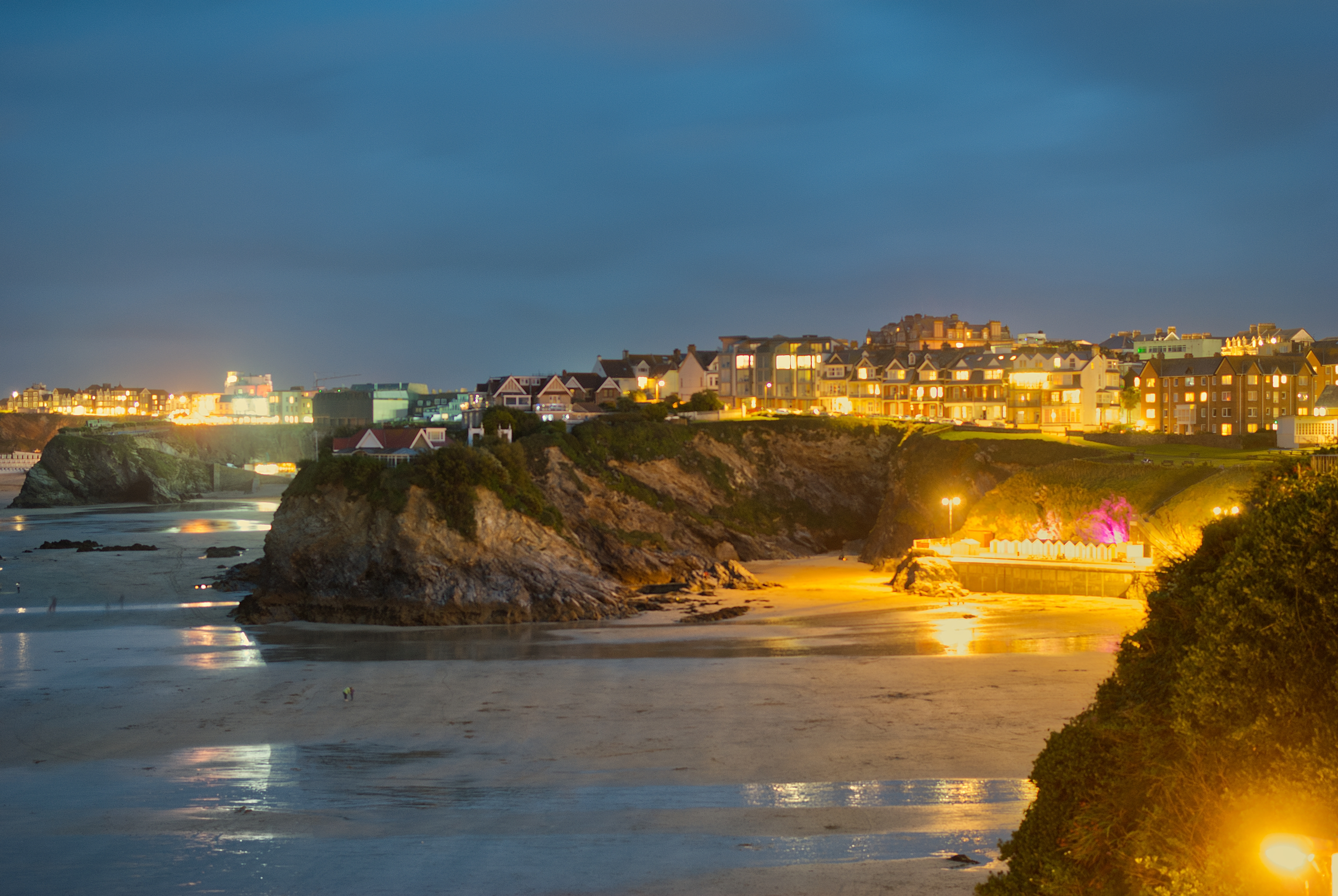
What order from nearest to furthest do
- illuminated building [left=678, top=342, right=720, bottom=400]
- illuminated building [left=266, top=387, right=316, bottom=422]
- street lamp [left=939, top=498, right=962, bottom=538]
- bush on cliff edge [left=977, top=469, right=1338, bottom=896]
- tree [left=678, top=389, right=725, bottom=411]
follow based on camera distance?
bush on cliff edge [left=977, top=469, right=1338, bottom=896] → street lamp [left=939, top=498, right=962, bottom=538] → tree [left=678, top=389, right=725, bottom=411] → illuminated building [left=678, top=342, right=720, bottom=400] → illuminated building [left=266, top=387, right=316, bottom=422]

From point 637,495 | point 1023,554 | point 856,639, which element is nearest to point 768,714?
point 856,639

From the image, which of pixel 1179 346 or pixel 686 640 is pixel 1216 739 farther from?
pixel 1179 346

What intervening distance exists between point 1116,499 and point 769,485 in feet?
75.3

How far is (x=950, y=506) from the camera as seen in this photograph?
49.4 metres

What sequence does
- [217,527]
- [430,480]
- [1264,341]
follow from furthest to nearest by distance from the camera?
[1264,341] < [217,527] < [430,480]

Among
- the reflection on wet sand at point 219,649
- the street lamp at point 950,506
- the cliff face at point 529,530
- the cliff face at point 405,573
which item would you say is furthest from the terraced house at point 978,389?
the reflection on wet sand at point 219,649

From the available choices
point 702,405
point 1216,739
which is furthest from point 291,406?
point 1216,739

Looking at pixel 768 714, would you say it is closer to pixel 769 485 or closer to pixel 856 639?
pixel 856 639

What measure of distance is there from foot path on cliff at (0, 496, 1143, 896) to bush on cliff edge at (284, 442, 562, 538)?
572 cm

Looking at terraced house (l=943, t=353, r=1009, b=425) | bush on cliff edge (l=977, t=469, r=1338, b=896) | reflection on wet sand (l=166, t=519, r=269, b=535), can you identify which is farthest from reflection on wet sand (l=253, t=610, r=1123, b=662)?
terraced house (l=943, t=353, r=1009, b=425)

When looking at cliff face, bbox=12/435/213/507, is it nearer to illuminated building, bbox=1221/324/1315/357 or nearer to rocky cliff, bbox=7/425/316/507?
rocky cliff, bbox=7/425/316/507

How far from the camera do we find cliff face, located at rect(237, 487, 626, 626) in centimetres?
3688

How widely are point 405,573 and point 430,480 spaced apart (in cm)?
408

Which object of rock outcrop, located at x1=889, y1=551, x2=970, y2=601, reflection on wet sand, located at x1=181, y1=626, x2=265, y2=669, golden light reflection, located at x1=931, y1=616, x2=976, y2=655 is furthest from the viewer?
rock outcrop, located at x1=889, y1=551, x2=970, y2=601
